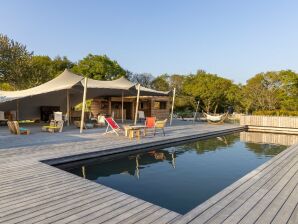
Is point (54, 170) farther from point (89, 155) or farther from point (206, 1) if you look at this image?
point (206, 1)

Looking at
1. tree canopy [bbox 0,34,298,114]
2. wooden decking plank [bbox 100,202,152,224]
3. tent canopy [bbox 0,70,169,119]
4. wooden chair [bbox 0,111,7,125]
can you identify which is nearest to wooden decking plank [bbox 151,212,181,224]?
wooden decking plank [bbox 100,202,152,224]

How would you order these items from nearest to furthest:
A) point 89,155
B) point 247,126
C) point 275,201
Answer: point 275,201 → point 89,155 → point 247,126

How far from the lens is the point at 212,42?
24.1 meters

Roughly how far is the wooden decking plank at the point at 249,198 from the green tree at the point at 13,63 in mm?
26975

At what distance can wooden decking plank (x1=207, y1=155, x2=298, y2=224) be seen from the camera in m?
2.93

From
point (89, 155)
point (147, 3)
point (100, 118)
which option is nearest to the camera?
point (89, 155)

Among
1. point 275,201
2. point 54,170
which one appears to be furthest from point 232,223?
point 54,170

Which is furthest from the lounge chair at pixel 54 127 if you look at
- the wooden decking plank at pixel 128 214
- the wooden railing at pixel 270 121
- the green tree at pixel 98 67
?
the green tree at pixel 98 67

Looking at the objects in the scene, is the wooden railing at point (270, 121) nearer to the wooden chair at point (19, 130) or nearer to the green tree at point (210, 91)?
the wooden chair at point (19, 130)

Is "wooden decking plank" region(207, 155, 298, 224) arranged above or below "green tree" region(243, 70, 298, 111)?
below

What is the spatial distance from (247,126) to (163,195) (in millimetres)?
13670

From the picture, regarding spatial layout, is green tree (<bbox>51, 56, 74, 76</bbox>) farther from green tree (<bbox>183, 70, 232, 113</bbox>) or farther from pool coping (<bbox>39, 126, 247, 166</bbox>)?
pool coping (<bbox>39, 126, 247, 166</bbox>)

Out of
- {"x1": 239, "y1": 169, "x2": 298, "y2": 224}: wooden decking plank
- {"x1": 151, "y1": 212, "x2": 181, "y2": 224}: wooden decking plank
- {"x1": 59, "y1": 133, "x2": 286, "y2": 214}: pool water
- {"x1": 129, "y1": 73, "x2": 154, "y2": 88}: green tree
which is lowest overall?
{"x1": 59, "y1": 133, "x2": 286, "y2": 214}: pool water

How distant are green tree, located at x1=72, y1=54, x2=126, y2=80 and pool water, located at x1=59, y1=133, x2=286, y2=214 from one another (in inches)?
1073
